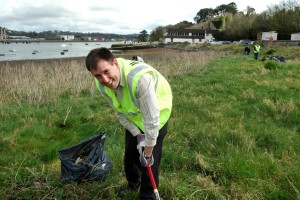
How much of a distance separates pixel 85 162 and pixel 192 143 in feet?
6.71

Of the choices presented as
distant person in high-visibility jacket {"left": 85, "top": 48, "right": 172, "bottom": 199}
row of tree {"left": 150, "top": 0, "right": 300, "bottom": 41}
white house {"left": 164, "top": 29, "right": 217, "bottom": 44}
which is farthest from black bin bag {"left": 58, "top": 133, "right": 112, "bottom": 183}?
white house {"left": 164, "top": 29, "right": 217, "bottom": 44}

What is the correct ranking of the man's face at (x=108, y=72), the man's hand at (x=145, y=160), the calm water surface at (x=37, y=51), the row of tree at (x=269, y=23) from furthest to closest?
the row of tree at (x=269, y=23), the calm water surface at (x=37, y=51), the man's hand at (x=145, y=160), the man's face at (x=108, y=72)

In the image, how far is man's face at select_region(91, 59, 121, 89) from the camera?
2.37m

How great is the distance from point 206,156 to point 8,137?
3507 mm

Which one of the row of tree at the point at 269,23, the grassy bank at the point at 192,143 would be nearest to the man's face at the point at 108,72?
the grassy bank at the point at 192,143

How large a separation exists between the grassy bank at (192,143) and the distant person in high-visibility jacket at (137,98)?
67 cm

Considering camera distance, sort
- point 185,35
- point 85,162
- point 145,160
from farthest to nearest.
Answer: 1. point 185,35
2. point 85,162
3. point 145,160

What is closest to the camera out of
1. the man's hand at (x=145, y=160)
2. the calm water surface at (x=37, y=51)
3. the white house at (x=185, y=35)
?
the man's hand at (x=145, y=160)

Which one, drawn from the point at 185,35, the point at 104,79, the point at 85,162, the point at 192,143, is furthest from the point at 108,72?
the point at 185,35

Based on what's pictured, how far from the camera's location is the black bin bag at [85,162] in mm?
3541

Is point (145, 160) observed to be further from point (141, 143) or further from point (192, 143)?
point (192, 143)

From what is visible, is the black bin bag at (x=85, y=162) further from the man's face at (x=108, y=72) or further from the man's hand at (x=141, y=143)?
the man's face at (x=108, y=72)

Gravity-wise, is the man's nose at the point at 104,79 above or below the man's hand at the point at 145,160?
above

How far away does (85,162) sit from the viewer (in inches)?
141
